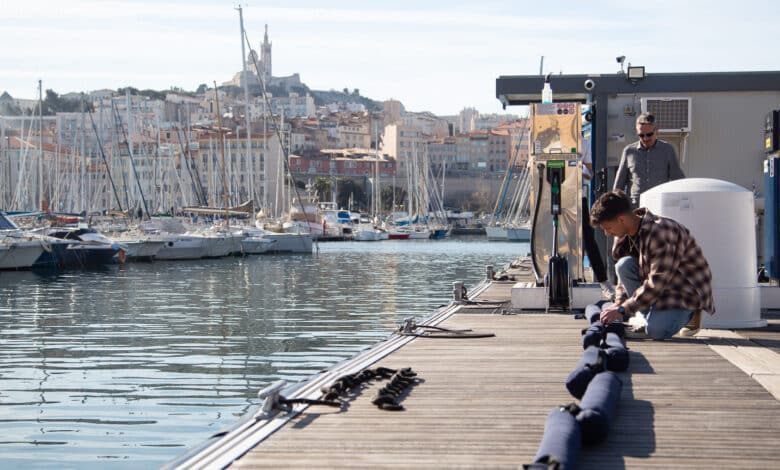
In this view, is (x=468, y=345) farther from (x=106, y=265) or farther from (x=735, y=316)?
(x=106, y=265)

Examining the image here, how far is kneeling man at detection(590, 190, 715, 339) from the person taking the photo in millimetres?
8930

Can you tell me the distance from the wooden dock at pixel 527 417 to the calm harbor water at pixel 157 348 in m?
3.19

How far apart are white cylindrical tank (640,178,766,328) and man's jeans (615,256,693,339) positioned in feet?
3.94

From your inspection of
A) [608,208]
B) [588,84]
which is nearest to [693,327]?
[608,208]

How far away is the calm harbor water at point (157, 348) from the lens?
1086 cm

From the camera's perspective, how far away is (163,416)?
11758mm

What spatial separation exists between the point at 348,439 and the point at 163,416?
21.1 ft

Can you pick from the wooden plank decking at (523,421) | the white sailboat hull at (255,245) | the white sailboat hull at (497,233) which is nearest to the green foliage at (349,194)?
the white sailboat hull at (497,233)

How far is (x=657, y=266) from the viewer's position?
8977 millimetres

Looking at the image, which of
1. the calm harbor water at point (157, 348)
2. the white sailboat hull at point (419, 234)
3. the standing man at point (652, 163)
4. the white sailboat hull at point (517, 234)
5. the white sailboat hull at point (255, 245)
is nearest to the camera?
the calm harbor water at point (157, 348)

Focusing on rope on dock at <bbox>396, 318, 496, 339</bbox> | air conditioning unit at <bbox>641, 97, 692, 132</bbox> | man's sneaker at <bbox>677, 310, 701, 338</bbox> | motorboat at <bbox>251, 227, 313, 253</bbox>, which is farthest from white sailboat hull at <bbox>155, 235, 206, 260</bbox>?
man's sneaker at <bbox>677, 310, 701, 338</bbox>

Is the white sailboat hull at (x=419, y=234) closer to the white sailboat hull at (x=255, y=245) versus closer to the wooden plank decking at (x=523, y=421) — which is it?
the white sailboat hull at (x=255, y=245)

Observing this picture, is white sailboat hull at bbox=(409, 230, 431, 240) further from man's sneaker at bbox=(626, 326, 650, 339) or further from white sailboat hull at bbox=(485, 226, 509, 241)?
man's sneaker at bbox=(626, 326, 650, 339)

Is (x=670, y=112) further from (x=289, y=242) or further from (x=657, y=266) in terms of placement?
(x=289, y=242)
